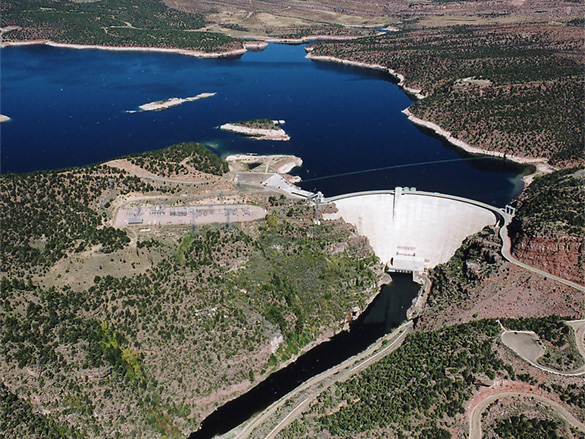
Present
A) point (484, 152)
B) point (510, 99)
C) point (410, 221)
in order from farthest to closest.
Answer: point (510, 99) → point (484, 152) → point (410, 221)

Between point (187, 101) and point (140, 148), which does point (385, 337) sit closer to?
point (140, 148)

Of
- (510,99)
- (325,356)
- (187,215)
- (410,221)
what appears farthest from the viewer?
(510,99)

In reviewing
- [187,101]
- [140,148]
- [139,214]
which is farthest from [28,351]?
[187,101]

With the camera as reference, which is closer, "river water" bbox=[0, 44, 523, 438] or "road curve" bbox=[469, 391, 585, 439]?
"road curve" bbox=[469, 391, 585, 439]

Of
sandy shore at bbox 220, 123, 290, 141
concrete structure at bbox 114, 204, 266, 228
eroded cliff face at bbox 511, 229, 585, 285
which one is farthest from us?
sandy shore at bbox 220, 123, 290, 141

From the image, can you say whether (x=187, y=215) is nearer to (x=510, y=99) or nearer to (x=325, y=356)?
(x=325, y=356)

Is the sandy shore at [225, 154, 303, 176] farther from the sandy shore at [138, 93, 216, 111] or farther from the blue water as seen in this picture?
the sandy shore at [138, 93, 216, 111]

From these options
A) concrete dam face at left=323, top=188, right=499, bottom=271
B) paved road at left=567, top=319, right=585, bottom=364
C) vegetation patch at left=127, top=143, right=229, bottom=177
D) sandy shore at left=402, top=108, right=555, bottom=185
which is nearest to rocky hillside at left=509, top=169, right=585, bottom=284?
concrete dam face at left=323, top=188, right=499, bottom=271

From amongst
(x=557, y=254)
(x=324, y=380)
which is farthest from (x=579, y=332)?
(x=324, y=380)

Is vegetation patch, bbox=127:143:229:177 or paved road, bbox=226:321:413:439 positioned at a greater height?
vegetation patch, bbox=127:143:229:177
